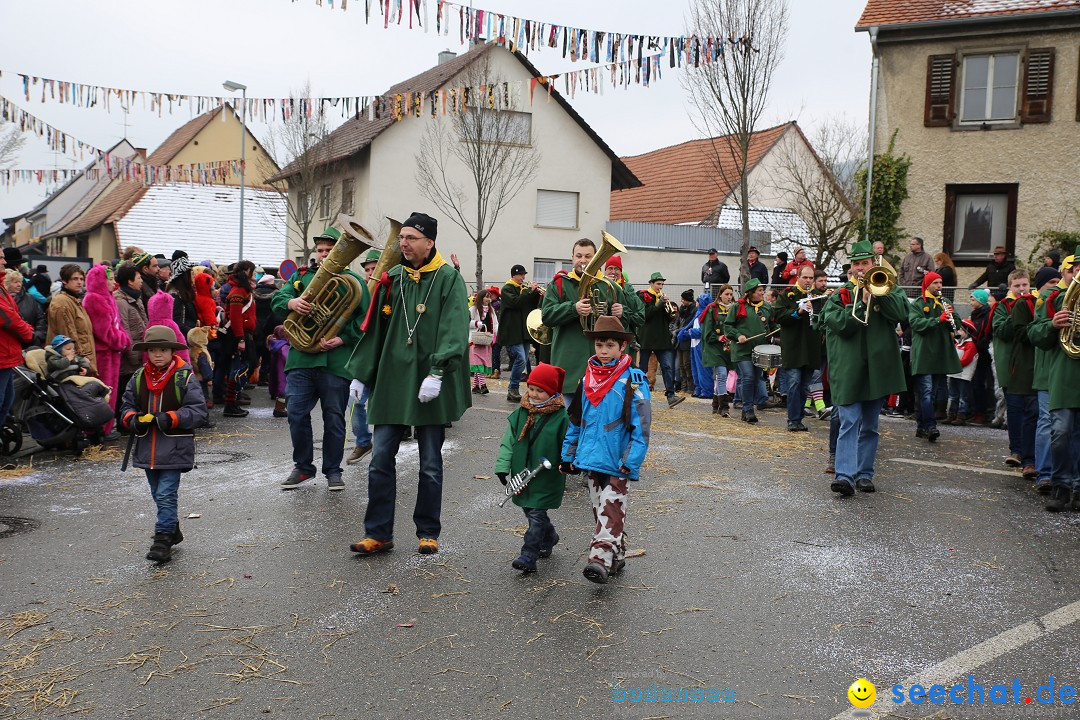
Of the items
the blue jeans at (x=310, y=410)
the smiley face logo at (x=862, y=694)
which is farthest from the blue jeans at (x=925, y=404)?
the smiley face logo at (x=862, y=694)

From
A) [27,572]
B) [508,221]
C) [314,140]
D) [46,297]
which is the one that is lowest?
[27,572]

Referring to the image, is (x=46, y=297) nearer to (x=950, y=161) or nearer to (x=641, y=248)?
(x=950, y=161)

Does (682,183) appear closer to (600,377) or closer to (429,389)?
(600,377)

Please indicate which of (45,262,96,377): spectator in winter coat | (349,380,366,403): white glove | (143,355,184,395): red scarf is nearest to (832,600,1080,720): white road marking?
(349,380,366,403): white glove

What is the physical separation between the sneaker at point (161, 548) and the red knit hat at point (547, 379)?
2490mm

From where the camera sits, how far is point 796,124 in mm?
38375

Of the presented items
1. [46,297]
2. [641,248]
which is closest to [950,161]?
[641,248]

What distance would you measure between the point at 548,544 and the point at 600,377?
3.69 feet

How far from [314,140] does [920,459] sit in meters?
28.1

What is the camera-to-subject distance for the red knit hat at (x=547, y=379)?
20.1ft

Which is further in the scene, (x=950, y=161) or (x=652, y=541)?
(x=950, y=161)

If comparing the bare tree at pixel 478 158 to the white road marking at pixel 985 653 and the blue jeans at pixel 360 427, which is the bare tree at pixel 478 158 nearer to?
the blue jeans at pixel 360 427

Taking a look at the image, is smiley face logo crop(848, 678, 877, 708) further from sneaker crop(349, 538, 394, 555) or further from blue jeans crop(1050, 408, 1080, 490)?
blue jeans crop(1050, 408, 1080, 490)

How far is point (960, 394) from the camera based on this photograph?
13.9m
